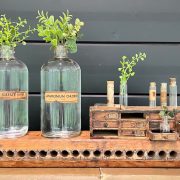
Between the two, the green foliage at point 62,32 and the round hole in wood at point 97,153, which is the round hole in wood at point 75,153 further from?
the green foliage at point 62,32

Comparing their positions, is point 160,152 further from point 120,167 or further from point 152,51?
point 152,51

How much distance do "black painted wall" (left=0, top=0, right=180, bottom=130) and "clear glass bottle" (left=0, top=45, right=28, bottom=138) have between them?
162 millimetres

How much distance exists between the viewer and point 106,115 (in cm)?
85

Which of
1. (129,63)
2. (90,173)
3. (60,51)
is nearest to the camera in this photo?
(90,173)

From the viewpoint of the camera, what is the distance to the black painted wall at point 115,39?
3.59 feet

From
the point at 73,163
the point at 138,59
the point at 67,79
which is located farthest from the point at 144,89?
the point at 73,163

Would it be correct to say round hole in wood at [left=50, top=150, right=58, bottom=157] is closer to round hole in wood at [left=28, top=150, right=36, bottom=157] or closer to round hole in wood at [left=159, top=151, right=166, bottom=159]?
round hole in wood at [left=28, top=150, right=36, bottom=157]

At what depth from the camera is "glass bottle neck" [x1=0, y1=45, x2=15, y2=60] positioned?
90cm

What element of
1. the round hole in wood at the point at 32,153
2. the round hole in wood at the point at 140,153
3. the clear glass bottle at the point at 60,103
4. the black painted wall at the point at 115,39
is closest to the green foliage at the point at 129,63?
the black painted wall at the point at 115,39

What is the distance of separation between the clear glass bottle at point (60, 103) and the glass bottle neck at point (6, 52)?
Answer: 0.10m

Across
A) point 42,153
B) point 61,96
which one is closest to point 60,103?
point 61,96

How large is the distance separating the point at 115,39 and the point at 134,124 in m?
0.37

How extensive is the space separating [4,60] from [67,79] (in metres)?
0.19

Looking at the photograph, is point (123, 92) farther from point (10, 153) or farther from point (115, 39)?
point (10, 153)
